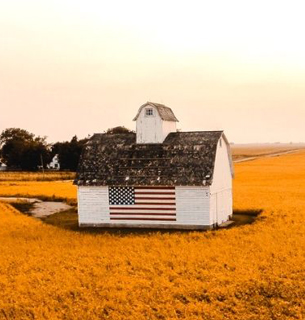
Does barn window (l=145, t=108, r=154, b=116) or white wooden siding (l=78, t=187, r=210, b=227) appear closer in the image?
A: white wooden siding (l=78, t=187, r=210, b=227)

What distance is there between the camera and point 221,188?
3359 cm

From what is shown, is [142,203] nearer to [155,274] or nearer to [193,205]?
[193,205]

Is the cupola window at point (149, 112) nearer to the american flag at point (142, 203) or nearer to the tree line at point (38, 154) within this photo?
the american flag at point (142, 203)

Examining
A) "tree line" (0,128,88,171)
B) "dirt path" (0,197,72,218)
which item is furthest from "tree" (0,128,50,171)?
"dirt path" (0,197,72,218)

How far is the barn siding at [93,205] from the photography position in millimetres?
33319

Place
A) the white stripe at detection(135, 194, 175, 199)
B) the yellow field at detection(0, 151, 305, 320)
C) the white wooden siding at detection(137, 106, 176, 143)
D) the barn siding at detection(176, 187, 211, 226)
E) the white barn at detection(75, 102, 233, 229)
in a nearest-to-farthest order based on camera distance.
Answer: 1. the yellow field at detection(0, 151, 305, 320)
2. the barn siding at detection(176, 187, 211, 226)
3. the white barn at detection(75, 102, 233, 229)
4. the white stripe at detection(135, 194, 175, 199)
5. the white wooden siding at detection(137, 106, 176, 143)

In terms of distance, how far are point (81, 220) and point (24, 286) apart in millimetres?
14199

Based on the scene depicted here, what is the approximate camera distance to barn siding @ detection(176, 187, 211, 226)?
3095cm

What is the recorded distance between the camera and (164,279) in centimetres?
1981

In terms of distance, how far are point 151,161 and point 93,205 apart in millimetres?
4826

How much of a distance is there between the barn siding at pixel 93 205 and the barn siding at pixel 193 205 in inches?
198

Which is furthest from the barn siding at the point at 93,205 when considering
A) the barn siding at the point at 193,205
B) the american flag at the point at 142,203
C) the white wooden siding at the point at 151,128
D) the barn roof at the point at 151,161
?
the barn siding at the point at 193,205

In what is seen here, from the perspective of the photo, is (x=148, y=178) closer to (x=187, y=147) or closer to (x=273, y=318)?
(x=187, y=147)

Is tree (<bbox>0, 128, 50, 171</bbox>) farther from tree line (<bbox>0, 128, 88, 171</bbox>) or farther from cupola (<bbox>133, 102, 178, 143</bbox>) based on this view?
cupola (<bbox>133, 102, 178, 143</bbox>)
